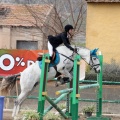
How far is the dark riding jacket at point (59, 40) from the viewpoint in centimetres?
1087

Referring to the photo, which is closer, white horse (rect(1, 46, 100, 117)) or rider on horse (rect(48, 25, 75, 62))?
rider on horse (rect(48, 25, 75, 62))

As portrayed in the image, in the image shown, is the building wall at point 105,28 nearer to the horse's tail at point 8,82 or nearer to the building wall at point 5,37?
the horse's tail at point 8,82

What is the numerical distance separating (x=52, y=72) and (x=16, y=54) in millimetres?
6751

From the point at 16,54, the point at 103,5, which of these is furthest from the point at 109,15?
the point at 16,54

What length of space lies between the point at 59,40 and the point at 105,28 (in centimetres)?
1098

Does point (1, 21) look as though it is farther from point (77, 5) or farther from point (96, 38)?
point (96, 38)

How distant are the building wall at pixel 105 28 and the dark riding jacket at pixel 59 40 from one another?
34.9 feet

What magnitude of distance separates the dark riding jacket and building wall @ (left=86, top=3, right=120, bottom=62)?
10650 millimetres

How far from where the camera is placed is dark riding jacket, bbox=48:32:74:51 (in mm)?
10867

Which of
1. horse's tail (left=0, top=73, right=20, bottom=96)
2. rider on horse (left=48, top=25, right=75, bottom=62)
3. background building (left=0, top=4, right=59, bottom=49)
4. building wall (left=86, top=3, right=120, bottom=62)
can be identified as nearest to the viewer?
rider on horse (left=48, top=25, right=75, bottom=62)

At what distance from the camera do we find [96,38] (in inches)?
867

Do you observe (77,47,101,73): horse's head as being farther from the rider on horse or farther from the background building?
the background building

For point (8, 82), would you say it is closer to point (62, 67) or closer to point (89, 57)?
point (62, 67)

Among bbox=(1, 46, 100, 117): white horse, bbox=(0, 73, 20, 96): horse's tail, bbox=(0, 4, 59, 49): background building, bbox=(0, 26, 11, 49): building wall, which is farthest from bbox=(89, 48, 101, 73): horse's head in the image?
bbox=(0, 26, 11, 49): building wall
